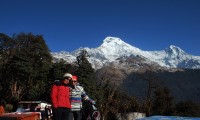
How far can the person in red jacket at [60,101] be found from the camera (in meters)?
8.39

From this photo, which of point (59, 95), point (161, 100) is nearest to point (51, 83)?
point (161, 100)

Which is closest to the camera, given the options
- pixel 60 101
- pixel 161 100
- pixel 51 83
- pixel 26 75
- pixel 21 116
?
pixel 60 101

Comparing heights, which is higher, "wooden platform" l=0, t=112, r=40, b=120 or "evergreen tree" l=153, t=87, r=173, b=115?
"evergreen tree" l=153, t=87, r=173, b=115

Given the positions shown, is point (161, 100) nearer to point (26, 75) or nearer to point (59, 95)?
point (26, 75)

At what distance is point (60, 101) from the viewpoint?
846 cm

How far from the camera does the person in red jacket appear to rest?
8.39 m

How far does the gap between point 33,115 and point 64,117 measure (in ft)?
30.5

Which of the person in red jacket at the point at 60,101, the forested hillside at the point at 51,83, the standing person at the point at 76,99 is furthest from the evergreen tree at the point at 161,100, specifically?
the person in red jacket at the point at 60,101

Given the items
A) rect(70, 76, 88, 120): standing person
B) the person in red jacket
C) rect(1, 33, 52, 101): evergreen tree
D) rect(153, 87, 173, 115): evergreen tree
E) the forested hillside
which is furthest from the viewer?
rect(153, 87, 173, 115): evergreen tree

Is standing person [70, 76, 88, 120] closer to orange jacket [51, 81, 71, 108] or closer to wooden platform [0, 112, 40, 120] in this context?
orange jacket [51, 81, 71, 108]

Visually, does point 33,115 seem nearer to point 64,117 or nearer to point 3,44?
point 64,117

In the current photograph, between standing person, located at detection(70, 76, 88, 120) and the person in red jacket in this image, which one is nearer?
the person in red jacket

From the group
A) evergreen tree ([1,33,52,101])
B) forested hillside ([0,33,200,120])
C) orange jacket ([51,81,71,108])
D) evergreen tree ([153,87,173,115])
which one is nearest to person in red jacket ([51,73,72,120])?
orange jacket ([51,81,71,108])

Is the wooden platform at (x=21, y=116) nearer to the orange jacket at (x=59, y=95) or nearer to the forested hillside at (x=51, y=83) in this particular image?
the orange jacket at (x=59, y=95)
